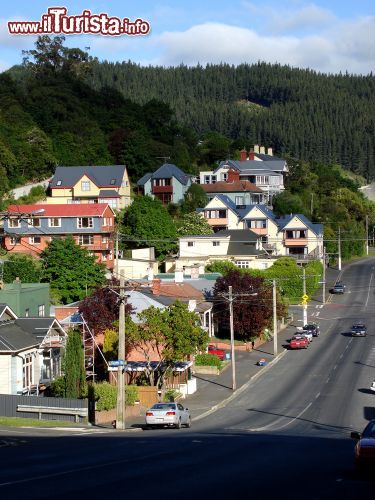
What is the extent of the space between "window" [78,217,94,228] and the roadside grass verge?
53206 millimetres

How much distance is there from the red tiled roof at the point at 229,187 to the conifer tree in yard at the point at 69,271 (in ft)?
171

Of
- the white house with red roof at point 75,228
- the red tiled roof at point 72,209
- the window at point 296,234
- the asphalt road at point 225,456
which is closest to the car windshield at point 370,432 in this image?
the asphalt road at point 225,456

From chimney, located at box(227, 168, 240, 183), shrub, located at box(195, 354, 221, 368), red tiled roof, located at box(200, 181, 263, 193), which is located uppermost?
chimney, located at box(227, 168, 240, 183)

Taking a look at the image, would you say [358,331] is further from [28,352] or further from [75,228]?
[28,352]

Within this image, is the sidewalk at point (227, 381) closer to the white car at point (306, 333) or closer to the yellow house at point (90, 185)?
the white car at point (306, 333)

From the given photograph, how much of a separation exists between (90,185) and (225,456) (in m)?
88.0

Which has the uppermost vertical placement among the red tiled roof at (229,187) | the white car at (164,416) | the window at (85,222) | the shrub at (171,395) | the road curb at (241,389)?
the red tiled roof at (229,187)

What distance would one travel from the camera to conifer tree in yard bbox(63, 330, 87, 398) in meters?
47.6

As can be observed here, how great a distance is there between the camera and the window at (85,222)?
97.2m

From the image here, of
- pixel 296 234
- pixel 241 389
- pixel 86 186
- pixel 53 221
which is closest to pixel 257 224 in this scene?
pixel 296 234

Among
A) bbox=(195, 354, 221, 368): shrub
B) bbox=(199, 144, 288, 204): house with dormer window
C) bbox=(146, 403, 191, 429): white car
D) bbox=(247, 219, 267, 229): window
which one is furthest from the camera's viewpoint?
bbox=(199, 144, 288, 204): house with dormer window

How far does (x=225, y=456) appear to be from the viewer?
27625mm

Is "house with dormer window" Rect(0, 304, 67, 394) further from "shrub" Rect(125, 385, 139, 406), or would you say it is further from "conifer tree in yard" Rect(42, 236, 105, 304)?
"conifer tree in yard" Rect(42, 236, 105, 304)

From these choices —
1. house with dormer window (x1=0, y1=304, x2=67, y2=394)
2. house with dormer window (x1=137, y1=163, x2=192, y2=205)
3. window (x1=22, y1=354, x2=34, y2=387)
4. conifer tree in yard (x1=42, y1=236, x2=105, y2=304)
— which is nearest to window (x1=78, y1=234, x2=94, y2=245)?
conifer tree in yard (x1=42, y1=236, x2=105, y2=304)
